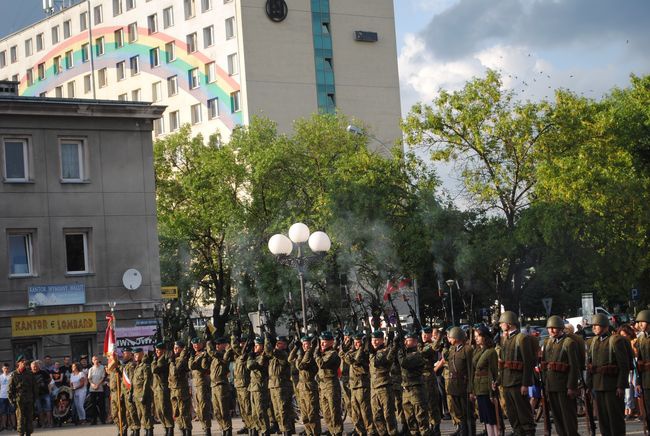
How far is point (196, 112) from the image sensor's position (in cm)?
7775

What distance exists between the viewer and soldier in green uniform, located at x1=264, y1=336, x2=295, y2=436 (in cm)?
2291

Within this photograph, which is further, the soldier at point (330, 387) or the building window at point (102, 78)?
the building window at point (102, 78)

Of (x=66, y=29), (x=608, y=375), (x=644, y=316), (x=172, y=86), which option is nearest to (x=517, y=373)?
(x=608, y=375)

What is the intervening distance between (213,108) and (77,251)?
1421 inches

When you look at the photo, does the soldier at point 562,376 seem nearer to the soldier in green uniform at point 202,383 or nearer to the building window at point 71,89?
the soldier in green uniform at point 202,383

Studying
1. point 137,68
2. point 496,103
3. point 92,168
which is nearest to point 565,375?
point 92,168

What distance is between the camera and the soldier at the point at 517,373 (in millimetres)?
18266

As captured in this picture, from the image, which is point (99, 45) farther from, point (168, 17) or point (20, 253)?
point (20, 253)

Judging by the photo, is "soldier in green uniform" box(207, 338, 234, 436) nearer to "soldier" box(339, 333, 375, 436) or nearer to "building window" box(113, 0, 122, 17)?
"soldier" box(339, 333, 375, 436)

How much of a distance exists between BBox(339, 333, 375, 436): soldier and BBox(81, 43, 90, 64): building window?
6951 centimetres

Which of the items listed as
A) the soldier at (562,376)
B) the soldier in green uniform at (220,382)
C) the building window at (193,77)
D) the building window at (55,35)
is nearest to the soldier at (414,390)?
the soldier at (562,376)

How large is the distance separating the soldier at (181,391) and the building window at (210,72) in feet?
170

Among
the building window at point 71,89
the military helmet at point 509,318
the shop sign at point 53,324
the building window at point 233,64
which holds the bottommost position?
the military helmet at point 509,318

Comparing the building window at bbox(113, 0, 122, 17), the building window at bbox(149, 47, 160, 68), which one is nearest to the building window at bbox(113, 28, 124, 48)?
the building window at bbox(113, 0, 122, 17)
